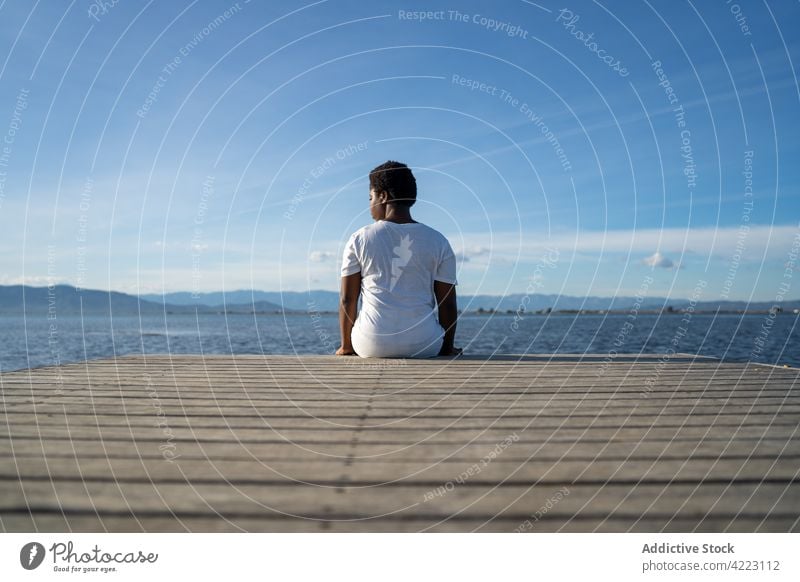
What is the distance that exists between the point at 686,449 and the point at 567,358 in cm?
366

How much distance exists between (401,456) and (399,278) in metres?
3.52

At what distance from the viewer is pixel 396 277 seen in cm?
557

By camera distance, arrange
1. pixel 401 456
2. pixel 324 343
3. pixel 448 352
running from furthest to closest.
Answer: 1. pixel 324 343
2. pixel 448 352
3. pixel 401 456

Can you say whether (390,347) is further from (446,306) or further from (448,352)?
(448,352)

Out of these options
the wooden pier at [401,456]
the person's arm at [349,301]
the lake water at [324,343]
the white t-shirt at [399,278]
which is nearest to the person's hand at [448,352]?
the white t-shirt at [399,278]

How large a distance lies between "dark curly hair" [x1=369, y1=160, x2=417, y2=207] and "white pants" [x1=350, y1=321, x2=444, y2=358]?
1.42 meters

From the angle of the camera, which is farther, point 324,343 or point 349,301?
point 324,343

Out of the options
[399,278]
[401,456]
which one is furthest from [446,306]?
[401,456]

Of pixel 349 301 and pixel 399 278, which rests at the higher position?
pixel 399 278

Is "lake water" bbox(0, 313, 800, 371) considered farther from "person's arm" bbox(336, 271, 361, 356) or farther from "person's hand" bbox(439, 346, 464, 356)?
"person's arm" bbox(336, 271, 361, 356)

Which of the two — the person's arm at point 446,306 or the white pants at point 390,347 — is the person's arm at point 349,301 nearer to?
the white pants at point 390,347

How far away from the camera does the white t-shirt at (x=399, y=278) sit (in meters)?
5.51
